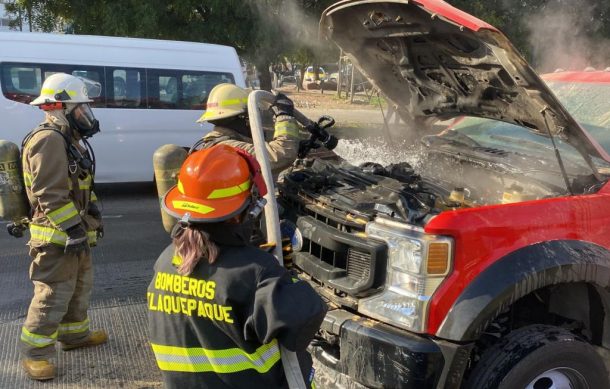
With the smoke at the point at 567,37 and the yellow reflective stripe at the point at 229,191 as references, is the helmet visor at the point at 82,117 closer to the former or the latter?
the yellow reflective stripe at the point at 229,191

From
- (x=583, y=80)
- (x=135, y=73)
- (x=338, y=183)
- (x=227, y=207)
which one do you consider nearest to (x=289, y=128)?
(x=338, y=183)

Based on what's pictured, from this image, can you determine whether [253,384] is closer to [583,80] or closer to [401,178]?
[401,178]

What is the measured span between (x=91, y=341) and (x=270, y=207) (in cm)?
207

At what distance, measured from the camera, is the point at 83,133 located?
12.5ft

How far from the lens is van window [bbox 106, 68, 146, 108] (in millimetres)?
8477

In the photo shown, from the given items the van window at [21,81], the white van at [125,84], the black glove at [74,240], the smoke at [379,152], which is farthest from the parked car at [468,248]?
the van window at [21,81]

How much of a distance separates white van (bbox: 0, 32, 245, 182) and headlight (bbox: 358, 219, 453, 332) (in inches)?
263

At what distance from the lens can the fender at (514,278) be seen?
248 cm

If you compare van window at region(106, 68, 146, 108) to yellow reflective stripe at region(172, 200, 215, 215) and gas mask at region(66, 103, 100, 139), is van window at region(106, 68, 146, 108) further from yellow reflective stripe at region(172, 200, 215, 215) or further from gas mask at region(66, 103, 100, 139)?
yellow reflective stripe at region(172, 200, 215, 215)

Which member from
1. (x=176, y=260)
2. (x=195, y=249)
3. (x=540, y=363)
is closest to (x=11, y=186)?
(x=176, y=260)

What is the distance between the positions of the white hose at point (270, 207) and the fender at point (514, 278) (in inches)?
31.9

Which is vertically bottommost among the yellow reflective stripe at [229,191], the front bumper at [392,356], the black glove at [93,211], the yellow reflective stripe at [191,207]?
the front bumper at [392,356]

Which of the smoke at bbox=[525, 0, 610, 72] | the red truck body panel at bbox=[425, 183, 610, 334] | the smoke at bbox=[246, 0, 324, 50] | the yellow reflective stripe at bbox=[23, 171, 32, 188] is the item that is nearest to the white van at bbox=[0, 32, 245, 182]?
the smoke at bbox=[246, 0, 324, 50]

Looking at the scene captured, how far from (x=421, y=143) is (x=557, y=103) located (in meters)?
1.57
